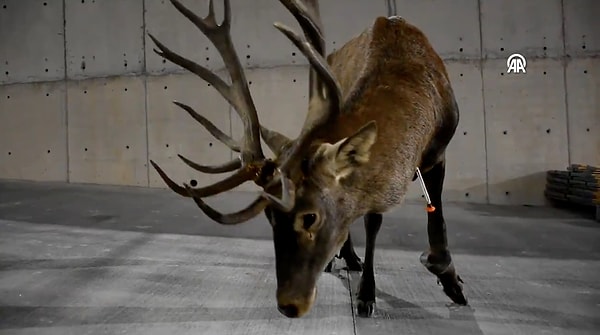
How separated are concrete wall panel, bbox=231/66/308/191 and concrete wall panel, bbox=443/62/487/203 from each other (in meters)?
1.89

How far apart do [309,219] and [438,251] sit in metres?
1.03

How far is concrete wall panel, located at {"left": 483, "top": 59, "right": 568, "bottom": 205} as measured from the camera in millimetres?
5926

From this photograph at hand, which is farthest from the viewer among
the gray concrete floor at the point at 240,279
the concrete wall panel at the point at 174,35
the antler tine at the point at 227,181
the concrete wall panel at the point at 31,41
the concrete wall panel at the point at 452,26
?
the concrete wall panel at the point at 31,41

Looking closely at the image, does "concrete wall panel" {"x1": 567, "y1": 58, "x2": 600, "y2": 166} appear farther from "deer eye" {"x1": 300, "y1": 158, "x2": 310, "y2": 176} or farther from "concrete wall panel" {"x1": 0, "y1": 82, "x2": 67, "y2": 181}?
"concrete wall panel" {"x1": 0, "y1": 82, "x2": 67, "y2": 181}

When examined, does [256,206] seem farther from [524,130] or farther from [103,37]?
[103,37]

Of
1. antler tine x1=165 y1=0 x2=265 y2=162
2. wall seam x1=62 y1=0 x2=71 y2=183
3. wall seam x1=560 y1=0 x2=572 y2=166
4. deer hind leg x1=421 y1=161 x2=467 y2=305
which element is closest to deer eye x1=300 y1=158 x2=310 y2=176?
antler tine x1=165 y1=0 x2=265 y2=162

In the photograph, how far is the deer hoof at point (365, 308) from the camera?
1944 millimetres

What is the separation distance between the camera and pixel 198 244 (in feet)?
10.7

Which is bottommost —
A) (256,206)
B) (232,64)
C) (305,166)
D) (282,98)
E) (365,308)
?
(365,308)

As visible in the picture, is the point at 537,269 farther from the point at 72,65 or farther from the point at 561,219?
the point at 72,65

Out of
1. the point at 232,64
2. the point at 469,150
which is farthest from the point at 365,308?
the point at 469,150

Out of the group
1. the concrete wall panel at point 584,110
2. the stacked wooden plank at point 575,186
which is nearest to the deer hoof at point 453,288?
the stacked wooden plank at point 575,186

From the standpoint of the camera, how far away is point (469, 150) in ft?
19.8

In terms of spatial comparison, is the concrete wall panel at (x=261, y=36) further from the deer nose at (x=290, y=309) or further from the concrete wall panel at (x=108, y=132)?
the deer nose at (x=290, y=309)
